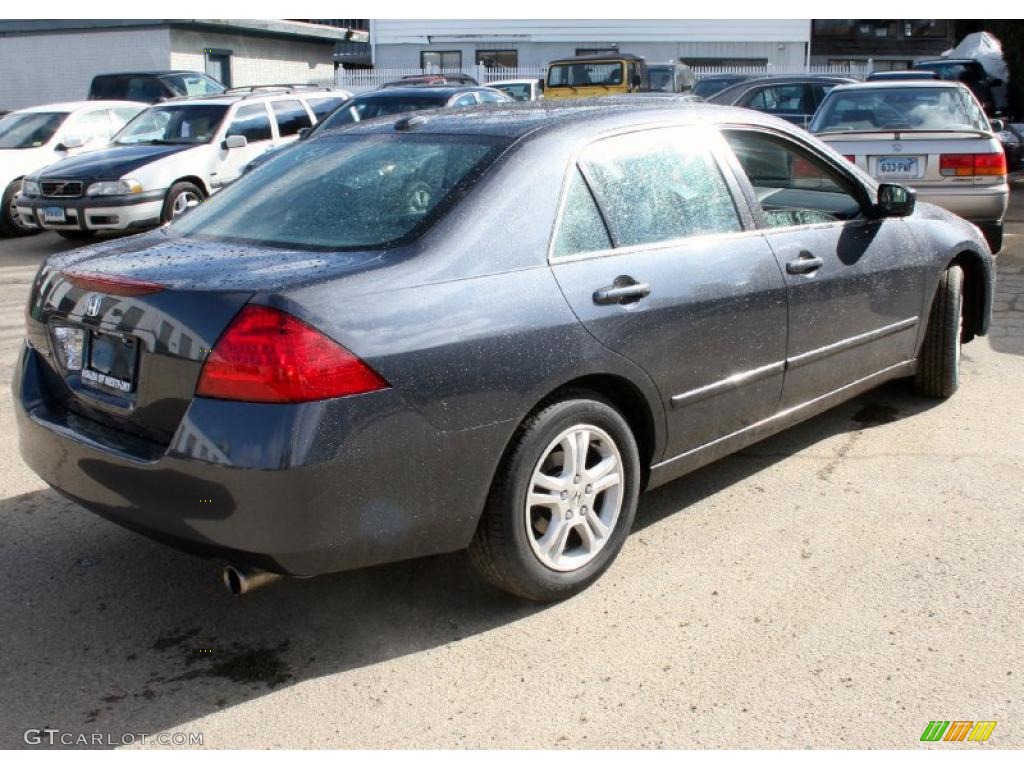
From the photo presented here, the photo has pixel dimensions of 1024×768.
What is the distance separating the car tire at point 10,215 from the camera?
13031 millimetres

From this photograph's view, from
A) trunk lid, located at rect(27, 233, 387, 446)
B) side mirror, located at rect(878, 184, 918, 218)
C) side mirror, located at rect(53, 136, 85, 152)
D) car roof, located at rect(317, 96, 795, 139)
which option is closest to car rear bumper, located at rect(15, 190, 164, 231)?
side mirror, located at rect(53, 136, 85, 152)

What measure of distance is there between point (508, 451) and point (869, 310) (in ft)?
7.19

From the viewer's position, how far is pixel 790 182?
541cm

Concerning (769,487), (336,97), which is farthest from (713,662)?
(336,97)

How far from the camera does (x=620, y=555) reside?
→ 4.06 m

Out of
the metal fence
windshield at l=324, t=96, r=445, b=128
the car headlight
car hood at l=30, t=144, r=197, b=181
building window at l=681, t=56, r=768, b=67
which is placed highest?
building window at l=681, t=56, r=768, b=67

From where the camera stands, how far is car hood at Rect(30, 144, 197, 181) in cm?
1159

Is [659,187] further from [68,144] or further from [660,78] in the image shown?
[660,78]

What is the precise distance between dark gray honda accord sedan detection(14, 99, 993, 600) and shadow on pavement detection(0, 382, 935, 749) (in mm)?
338

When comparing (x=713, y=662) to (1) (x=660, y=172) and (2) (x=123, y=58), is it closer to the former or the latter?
(1) (x=660, y=172)

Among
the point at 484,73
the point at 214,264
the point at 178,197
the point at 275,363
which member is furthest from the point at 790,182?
the point at 484,73

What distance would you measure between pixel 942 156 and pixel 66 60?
81.4 feet

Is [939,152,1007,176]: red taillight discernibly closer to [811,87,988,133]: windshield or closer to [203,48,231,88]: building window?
[811,87,988,133]: windshield

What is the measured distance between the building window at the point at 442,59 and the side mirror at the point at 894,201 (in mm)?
31467
